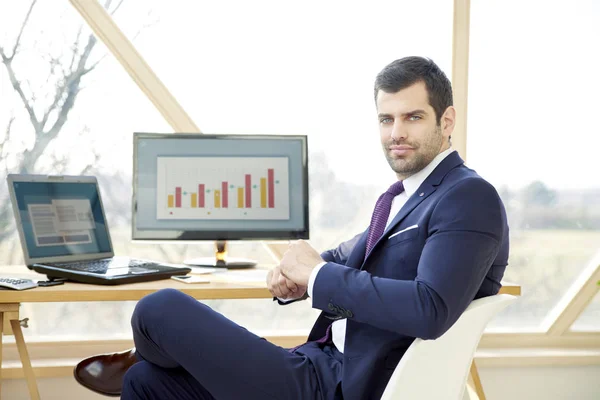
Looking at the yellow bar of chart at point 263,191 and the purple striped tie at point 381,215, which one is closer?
the purple striped tie at point 381,215

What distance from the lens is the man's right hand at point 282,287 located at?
1.77m

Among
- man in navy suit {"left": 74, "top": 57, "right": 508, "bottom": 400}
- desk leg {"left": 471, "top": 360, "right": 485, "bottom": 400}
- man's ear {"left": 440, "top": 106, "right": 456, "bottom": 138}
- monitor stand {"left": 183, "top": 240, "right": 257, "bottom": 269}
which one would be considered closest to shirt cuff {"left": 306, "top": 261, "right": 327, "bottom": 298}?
man in navy suit {"left": 74, "top": 57, "right": 508, "bottom": 400}

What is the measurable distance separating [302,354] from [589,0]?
8.41 ft

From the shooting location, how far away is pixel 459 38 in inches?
124

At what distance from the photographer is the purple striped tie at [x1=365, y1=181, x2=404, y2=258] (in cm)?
177

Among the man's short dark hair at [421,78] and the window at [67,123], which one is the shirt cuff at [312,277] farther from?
the window at [67,123]

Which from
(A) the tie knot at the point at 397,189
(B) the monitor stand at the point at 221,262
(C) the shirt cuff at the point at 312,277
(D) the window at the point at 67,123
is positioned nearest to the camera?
(C) the shirt cuff at the point at 312,277

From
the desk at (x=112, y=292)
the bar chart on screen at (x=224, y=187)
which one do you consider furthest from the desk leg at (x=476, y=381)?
the bar chart on screen at (x=224, y=187)

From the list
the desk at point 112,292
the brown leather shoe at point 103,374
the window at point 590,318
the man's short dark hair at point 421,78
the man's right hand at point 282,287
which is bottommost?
the window at point 590,318

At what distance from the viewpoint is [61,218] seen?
2434 mm

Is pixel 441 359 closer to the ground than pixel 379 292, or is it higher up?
closer to the ground

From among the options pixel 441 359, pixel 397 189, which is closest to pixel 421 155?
pixel 397 189

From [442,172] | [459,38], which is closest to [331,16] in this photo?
[459,38]

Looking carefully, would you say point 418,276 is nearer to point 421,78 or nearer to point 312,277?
point 312,277
